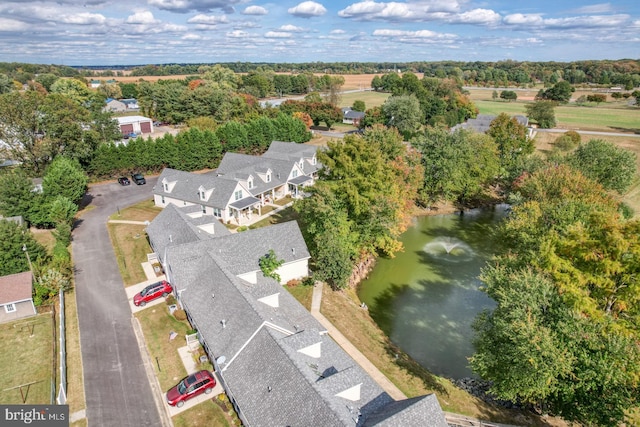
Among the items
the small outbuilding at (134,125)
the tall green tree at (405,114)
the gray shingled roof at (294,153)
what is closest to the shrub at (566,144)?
the tall green tree at (405,114)

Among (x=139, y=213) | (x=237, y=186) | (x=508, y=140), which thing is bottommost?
(x=139, y=213)

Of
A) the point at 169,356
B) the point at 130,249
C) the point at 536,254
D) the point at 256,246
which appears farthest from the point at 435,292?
the point at 130,249

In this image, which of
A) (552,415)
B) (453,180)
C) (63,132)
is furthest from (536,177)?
(63,132)

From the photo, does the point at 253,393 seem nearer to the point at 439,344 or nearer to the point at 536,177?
the point at 439,344

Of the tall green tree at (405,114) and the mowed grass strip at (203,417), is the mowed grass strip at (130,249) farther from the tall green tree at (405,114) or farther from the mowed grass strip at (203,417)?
the tall green tree at (405,114)

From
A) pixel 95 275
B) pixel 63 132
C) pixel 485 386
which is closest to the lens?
pixel 485 386

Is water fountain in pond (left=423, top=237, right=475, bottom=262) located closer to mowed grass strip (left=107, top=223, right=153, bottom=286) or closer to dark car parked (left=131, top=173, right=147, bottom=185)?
mowed grass strip (left=107, top=223, right=153, bottom=286)

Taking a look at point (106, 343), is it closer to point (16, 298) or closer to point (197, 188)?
point (16, 298)

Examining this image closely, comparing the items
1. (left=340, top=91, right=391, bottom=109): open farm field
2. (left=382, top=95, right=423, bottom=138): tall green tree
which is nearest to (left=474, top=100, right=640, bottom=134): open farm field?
(left=340, top=91, right=391, bottom=109): open farm field
